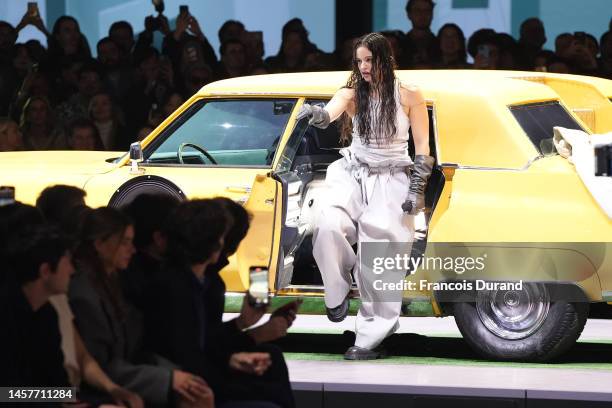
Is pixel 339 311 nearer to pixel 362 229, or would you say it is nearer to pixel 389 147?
pixel 362 229

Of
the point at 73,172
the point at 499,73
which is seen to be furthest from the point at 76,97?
the point at 499,73

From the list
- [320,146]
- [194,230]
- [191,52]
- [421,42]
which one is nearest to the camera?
[194,230]

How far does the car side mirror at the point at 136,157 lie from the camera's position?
947cm

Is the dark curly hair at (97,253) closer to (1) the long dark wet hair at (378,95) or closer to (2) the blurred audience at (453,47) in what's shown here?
(1) the long dark wet hair at (378,95)

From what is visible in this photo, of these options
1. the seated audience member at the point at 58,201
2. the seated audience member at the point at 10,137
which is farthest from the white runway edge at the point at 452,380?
the seated audience member at the point at 10,137

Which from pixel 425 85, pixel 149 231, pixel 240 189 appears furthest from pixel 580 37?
pixel 149 231

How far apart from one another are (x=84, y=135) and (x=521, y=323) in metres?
4.59

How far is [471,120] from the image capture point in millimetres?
8992

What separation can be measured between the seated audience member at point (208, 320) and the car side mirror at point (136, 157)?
3.06 metres

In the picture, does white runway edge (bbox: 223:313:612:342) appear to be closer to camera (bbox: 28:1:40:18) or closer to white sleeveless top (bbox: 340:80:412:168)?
white sleeveless top (bbox: 340:80:412:168)

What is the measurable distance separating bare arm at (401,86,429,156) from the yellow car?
14 centimetres

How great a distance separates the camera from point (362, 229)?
9.01 metres

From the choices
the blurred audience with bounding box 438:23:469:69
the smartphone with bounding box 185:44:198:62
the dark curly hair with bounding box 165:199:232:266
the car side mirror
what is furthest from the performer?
the smartphone with bounding box 185:44:198:62

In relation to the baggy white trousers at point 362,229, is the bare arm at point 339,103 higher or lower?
higher
